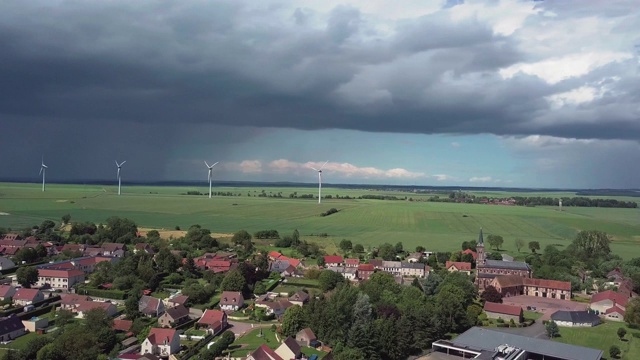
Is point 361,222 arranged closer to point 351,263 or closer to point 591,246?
point 351,263

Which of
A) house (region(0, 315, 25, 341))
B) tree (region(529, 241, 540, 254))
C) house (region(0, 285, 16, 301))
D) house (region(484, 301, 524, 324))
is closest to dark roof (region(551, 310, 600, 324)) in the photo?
house (region(484, 301, 524, 324))

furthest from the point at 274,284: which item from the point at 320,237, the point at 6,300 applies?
the point at 320,237

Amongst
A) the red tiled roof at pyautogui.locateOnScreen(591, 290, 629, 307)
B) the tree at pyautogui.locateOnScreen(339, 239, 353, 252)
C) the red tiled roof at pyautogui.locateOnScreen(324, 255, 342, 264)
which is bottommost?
the red tiled roof at pyautogui.locateOnScreen(591, 290, 629, 307)

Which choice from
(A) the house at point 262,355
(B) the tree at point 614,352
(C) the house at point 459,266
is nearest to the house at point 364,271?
(C) the house at point 459,266

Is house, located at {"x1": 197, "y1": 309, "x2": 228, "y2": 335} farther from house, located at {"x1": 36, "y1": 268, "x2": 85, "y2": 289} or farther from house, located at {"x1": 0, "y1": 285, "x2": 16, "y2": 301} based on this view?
house, located at {"x1": 36, "y1": 268, "x2": 85, "y2": 289}

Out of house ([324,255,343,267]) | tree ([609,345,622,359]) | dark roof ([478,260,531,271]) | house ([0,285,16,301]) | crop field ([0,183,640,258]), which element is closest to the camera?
tree ([609,345,622,359])

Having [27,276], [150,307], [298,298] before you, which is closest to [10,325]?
[150,307]

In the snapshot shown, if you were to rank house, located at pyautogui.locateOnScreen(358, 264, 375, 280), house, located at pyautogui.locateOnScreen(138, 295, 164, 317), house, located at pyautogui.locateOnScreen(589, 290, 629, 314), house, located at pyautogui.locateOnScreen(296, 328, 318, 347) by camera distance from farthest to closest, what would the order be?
house, located at pyautogui.locateOnScreen(358, 264, 375, 280)
house, located at pyautogui.locateOnScreen(589, 290, 629, 314)
house, located at pyautogui.locateOnScreen(138, 295, 164, 317)
house, located at pyautogui.locateOnScreen(296, 328, 318, 347)

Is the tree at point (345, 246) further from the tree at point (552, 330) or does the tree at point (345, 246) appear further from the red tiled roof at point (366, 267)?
the tree at point (552, 330)
